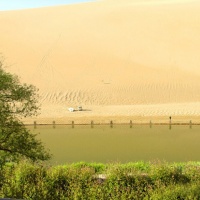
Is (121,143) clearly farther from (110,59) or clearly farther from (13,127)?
(110,59)

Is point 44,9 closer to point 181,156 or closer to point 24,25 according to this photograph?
point 24,25

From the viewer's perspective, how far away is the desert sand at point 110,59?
105 ft

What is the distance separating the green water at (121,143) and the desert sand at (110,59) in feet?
10.8

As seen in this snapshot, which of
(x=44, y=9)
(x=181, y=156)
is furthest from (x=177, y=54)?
(x=44, y=9)

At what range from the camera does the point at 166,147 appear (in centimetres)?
1858

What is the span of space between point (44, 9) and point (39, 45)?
26.0 meters

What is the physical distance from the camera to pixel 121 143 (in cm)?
1981

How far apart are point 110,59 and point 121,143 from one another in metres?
26.9

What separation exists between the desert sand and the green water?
3297mm

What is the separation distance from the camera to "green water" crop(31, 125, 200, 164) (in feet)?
54.6

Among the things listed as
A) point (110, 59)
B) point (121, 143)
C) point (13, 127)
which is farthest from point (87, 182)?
point (110, 59)

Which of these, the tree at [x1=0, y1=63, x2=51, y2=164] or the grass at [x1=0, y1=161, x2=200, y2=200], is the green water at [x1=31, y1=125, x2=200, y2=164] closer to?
the grass at [x1=0, y1=161, x2=200, y2=200]

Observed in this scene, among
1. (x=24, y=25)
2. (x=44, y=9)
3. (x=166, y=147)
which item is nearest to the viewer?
(x=166, y=147)

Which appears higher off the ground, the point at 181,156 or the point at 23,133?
the point at 23,133
